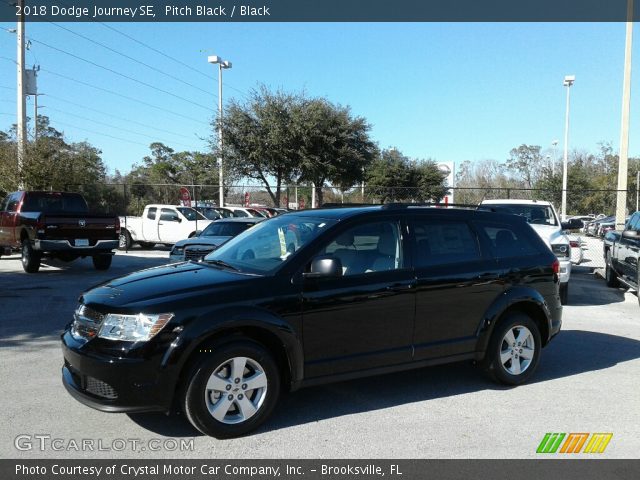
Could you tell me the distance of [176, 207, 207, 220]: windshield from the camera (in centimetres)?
2123

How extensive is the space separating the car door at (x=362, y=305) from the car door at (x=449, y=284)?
156 mm

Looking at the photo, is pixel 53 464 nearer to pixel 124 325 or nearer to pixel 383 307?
pixel 124 325

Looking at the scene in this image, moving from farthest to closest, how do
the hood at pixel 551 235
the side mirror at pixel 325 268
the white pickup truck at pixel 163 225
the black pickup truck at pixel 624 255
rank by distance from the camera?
1. the white pickup truck at pixel 163 225
2. the black pickup truck at pixel 624 255
3. the hood at pixel 551 235
4. the side mirror at pixel 325 268

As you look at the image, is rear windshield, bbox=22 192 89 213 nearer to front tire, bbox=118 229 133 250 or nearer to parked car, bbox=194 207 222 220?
front tire, bbox=118 229 133 250

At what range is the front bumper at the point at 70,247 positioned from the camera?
13.3 meters

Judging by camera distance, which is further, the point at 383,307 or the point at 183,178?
the point at 183,178

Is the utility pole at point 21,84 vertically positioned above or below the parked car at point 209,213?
above

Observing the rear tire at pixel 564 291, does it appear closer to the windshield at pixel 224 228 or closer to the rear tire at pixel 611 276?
the rear tire at pixel 611 276

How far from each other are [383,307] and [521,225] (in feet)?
7.09

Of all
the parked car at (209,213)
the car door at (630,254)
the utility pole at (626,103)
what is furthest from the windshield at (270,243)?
the parked car at (209,213)

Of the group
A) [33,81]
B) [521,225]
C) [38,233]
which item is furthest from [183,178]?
[521,225]

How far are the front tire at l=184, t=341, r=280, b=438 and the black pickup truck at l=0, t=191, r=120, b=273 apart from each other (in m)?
10.7

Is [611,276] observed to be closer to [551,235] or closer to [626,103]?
[551,235]

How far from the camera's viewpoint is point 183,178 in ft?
254
